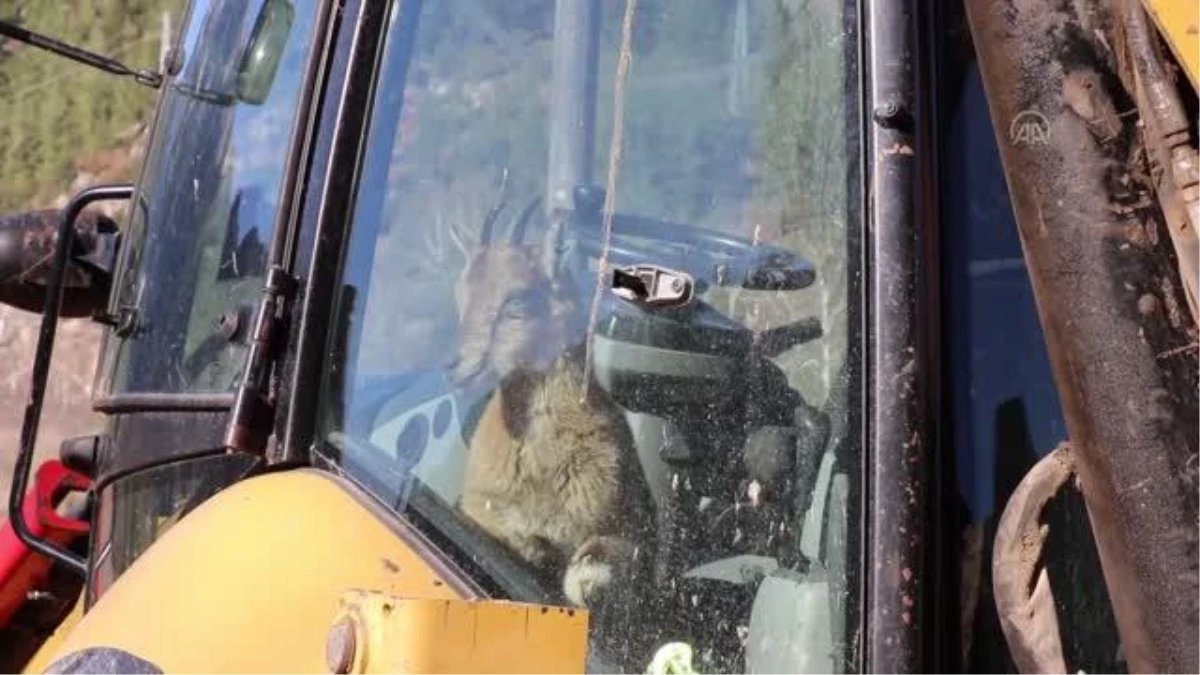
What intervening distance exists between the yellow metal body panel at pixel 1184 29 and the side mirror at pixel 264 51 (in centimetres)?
144

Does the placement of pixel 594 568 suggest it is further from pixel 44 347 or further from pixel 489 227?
pixel 44 347

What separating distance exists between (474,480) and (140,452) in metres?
0.77

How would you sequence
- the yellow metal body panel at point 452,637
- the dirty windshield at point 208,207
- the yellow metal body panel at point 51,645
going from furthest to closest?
the yellow metal body panel at point 51,645 → the dirty windshield at point 208,207 → the yellow metal body panel at point 452,637

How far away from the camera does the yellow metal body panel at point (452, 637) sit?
5.32ft

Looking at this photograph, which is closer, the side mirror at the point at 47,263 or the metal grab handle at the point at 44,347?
the metal grab handle at the point at 44,347

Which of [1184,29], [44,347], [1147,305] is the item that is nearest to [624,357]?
[1147,305]

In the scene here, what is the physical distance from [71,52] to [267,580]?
1403 mm

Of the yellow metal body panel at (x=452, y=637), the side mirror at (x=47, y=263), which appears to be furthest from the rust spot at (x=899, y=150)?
the side mirror at (x=47, y=263)

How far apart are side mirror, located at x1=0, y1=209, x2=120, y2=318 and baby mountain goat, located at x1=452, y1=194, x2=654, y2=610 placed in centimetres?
113

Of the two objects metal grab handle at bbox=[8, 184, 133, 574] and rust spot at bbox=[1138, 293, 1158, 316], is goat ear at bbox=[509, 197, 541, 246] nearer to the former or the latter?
rust spot at bbox=[1138, 293, 1158, 316]

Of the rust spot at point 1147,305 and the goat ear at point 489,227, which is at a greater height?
the goat ear at point 489,227

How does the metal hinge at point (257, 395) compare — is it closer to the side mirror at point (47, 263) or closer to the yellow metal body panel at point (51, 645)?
the side mirror at point (47, 263)

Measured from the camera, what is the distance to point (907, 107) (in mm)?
1736

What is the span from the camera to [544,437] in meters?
2.00
